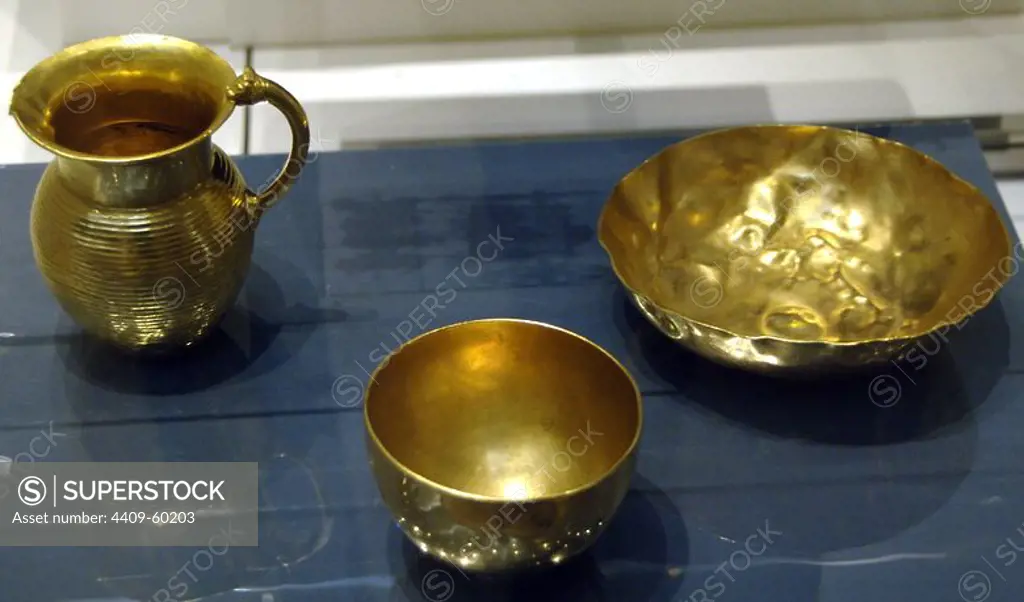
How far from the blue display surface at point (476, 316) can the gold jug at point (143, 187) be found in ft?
0.22

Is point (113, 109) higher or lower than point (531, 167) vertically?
higher

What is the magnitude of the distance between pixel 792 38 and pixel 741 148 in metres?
0.36

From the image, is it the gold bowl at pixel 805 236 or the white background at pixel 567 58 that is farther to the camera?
the white background at pixel 567 58

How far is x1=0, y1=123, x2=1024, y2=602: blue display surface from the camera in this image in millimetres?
664

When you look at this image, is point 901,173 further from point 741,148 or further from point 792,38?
point 792,38

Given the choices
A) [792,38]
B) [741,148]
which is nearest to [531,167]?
[741,148]

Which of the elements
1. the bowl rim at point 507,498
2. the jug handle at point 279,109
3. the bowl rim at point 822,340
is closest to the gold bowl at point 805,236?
the bowl rim at point 822,340

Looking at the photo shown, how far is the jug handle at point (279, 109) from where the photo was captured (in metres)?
0.71

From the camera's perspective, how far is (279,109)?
29.8 inches

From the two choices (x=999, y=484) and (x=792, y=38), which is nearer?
(x=999, y=484)

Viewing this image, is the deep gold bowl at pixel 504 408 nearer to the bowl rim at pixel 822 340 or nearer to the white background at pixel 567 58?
the bowl rim at pixel 822 340

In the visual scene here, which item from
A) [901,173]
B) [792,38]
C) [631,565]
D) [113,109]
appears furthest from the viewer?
[792,38]

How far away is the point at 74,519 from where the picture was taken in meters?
0.70

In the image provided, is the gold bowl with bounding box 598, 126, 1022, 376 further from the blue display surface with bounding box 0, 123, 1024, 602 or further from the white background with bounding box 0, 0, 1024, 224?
the white background with bounding box 0, 0, 1024, 224
